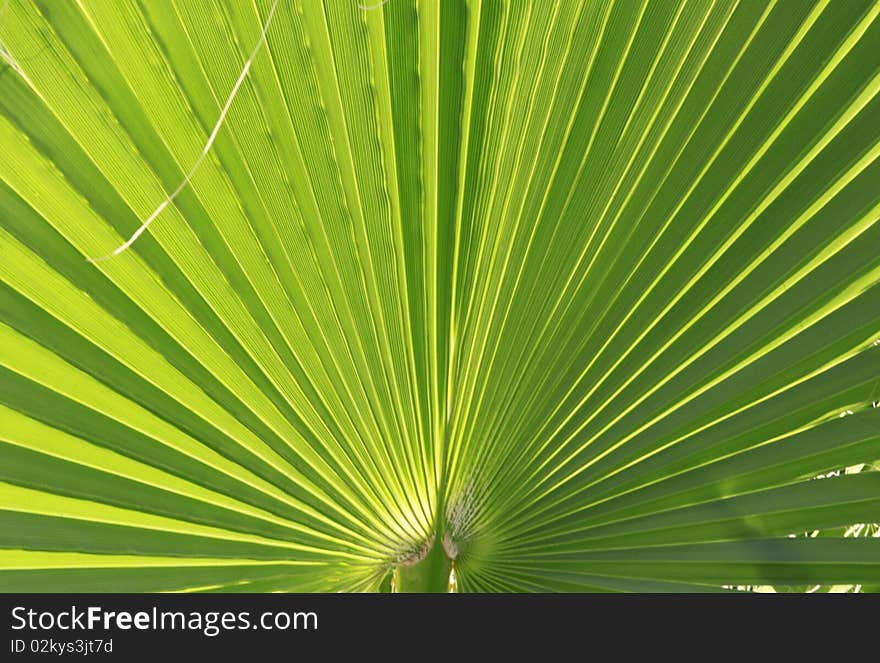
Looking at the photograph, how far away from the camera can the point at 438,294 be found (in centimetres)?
102

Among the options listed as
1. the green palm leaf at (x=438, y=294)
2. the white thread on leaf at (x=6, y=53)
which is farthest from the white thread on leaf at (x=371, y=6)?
the white thread on leaf at (x=6, y=53)

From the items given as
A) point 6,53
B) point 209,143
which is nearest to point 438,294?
point 209,143

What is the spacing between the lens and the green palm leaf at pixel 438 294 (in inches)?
32.8

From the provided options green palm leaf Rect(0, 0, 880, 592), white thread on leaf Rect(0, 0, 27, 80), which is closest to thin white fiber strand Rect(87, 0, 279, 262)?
green palm leaf Rect(0, 0, 880, 592)

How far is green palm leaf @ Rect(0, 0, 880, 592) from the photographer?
833mm

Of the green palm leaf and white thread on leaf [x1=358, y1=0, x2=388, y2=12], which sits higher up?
white thread on leaf [x1=358, y1=0, x2=388, y2=12]

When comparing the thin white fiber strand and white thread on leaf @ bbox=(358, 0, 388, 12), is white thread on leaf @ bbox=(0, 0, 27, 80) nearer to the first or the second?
the thin white fiber strand

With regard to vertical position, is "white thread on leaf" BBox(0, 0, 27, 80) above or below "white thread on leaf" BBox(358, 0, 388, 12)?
below

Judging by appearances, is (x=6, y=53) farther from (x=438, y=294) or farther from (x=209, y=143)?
(x=438, y=294)

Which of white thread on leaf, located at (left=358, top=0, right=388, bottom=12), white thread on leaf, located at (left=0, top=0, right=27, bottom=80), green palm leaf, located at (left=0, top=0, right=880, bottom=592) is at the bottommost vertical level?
green palm leaf, located at (left=0, top=0, right=880, bottom=592)

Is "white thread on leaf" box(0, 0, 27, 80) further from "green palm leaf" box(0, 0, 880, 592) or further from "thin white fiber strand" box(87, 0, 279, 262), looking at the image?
"thin white fiber strand" box(87, 0, 279, 262)

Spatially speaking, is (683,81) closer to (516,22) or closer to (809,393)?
(516,22)
